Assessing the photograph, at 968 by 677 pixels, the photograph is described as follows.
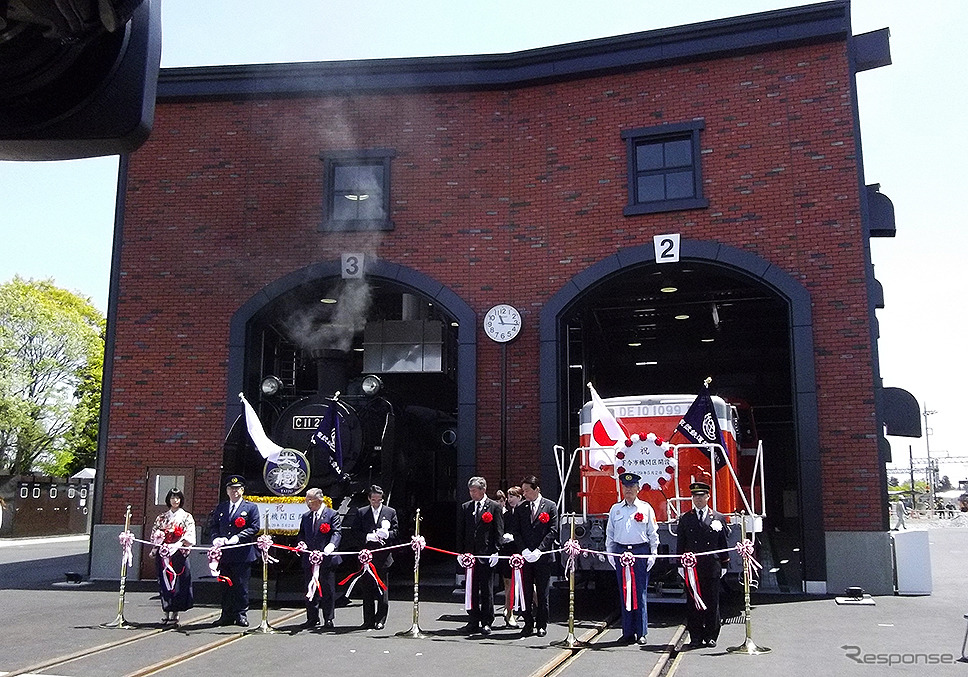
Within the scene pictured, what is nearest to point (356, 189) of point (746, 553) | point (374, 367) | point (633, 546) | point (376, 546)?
point (374, 367)

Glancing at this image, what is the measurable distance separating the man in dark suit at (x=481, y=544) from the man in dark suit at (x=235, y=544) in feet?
8.65

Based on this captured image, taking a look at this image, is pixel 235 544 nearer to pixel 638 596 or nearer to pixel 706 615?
pixel 638 596

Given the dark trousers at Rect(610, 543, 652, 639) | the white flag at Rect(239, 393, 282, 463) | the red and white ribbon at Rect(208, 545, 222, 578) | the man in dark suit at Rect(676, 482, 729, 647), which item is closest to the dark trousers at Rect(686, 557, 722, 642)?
the man in dark suit at Rect(676, 482, 729, 647)

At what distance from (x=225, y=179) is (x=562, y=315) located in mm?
6665

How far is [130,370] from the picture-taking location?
16.2 meters

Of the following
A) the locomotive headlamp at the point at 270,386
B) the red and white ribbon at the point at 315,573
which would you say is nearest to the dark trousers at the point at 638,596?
the red and white ribbon at the point at 315,573

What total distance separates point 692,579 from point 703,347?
16.2 meters

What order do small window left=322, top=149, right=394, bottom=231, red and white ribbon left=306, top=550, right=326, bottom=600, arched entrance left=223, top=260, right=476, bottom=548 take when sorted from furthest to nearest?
small window left=322, top=149, right=394, bottom=231 < arched entrance left=223, top=260, right=476, bottom=548 < red and white ribbon left=306, top=550, right=326, bottom=600

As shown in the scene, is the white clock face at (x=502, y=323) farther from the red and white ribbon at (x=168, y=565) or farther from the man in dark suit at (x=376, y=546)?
the red and white ribbon at (x=168, y=565)

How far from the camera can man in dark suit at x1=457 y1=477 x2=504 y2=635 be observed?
1037cm

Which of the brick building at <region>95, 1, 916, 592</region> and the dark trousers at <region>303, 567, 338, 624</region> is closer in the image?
the dark trousers at <region>303, 567, 338, 624</region>

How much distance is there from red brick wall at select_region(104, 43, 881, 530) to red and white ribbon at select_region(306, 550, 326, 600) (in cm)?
468

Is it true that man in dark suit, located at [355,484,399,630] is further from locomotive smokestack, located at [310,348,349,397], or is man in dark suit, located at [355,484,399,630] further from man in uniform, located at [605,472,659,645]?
locomotive smokestack, located at [310,348,349,397]

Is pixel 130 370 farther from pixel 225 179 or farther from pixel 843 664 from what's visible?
pixel 843 664
